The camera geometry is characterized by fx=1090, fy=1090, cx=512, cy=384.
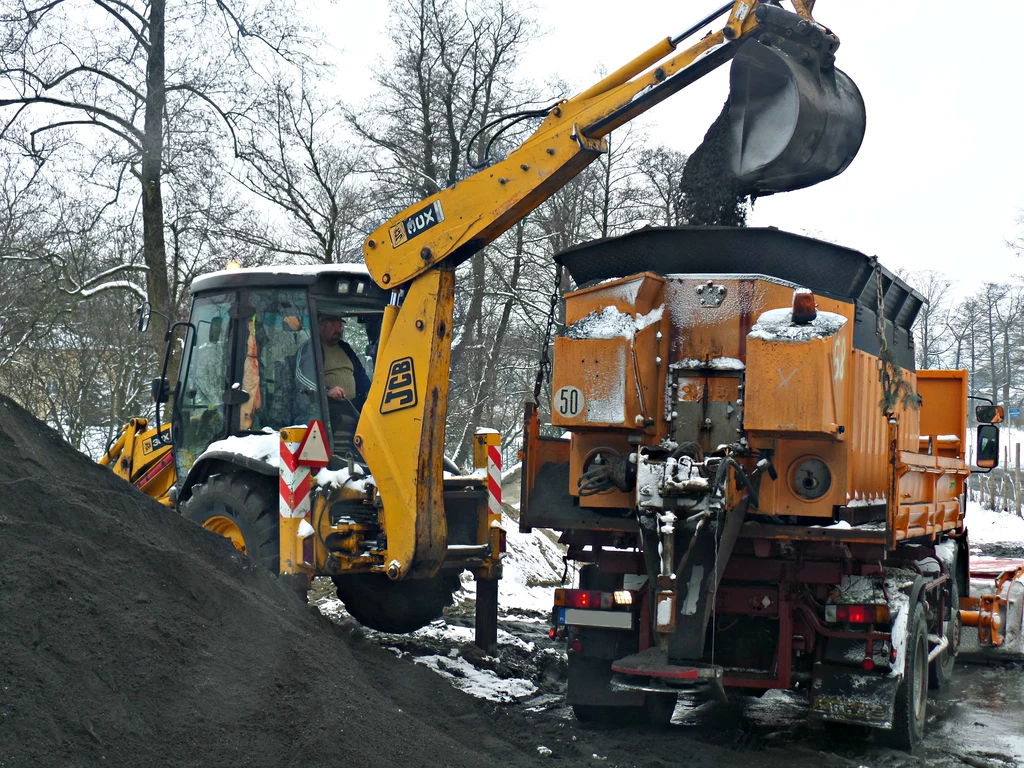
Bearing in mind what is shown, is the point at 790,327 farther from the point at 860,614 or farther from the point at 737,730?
the point at 737,730

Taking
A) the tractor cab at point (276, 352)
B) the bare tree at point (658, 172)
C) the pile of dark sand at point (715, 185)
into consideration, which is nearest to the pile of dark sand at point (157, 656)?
the tractor cab at point (276, 352)

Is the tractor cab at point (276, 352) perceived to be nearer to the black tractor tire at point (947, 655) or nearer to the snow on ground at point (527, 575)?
the snow on ground at point (527, 575)

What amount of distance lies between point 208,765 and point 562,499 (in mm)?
3196

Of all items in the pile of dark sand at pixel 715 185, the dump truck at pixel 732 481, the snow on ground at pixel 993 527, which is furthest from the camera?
the snow on ground at pixel 993 527

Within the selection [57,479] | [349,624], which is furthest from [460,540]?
[57,479]

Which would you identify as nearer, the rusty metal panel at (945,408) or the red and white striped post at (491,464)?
the red and white striped post at (491,464)

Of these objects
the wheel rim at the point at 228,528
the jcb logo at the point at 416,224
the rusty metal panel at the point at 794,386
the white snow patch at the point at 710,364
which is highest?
the jcb logo at the point at 416,224

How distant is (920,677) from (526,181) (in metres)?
4.11

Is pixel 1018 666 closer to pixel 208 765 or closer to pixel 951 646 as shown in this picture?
pixel 951 646

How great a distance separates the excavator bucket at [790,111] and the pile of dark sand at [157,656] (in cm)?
397

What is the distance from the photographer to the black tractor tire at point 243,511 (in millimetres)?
7484

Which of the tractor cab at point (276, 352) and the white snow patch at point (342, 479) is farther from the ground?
the tractor cab at point (276, 352)

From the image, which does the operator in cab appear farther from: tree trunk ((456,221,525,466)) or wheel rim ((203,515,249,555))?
tree trunk ((456,221,525,466))

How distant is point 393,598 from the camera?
329 inches
